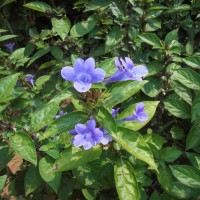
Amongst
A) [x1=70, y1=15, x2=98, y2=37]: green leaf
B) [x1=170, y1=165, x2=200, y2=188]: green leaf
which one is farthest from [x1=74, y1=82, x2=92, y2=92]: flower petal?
[x1=70, y1=15, x2=98, y2=37]: green leaf

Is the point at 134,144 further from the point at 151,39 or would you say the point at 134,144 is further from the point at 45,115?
the point at 151,39

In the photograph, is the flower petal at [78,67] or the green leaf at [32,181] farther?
the green leaf at [32,181]

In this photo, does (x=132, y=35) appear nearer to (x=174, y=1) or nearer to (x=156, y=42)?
(x=156, y=42)

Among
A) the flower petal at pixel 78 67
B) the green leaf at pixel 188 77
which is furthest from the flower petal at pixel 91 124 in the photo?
the green leaf at pixel 188 77

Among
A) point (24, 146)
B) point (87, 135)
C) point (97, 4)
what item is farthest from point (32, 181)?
point (97, 4)

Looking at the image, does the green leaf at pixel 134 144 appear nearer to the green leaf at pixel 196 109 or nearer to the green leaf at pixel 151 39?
Answer: the green leaf at pixel 196 109

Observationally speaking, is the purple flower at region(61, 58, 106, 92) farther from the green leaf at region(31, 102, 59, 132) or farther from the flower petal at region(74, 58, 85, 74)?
the green leaf at region(31, 102, 59, 132)
